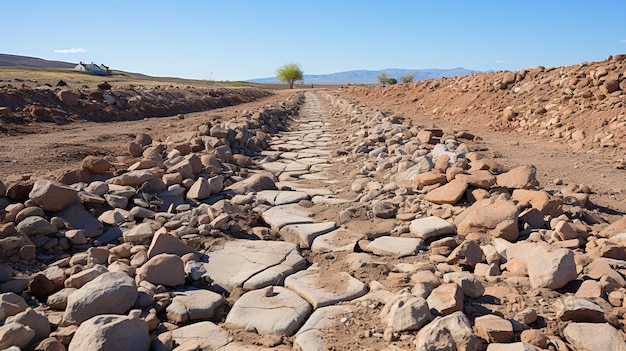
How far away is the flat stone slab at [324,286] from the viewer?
2.63m

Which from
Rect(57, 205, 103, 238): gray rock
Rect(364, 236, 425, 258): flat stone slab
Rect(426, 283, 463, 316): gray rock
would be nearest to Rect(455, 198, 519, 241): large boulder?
Rect(364, 236, 425, 258): flat stone slab

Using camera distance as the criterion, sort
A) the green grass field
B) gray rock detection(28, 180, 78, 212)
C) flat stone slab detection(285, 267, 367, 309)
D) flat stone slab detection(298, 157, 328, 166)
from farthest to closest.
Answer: the green grass field → flat stone slab detection(298, 157, 328, 166) → gray rock detection(28, 180, 78, 212) → flat stone slab detection(285, 267, 367, 309)

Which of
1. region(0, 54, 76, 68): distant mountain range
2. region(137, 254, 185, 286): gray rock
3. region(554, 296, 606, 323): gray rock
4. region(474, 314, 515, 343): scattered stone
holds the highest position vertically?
region(0, 54, 76, 68): distant mountain range

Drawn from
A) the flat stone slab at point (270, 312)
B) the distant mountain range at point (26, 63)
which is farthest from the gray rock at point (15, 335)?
the distant mountain range at point (26, 63)

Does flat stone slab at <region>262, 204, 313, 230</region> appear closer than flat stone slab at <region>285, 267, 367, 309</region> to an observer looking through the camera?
No

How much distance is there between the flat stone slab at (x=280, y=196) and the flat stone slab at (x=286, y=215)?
0.45ft

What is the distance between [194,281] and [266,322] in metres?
0.72

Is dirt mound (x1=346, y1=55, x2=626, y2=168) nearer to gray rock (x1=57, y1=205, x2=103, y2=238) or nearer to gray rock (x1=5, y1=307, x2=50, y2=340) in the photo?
gray rock (x1=57, y1=205, x2=103, y2=238)

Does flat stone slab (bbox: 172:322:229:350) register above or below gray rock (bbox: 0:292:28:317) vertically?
below

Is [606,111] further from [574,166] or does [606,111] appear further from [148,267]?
[148,267]

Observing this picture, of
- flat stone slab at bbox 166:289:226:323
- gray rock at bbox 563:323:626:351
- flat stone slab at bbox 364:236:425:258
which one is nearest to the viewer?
gray rock at bbox 563:323:626:351

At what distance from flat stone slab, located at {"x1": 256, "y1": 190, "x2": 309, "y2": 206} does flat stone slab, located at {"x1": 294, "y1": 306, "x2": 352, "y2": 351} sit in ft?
7.40

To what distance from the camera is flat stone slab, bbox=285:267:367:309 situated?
263 cm

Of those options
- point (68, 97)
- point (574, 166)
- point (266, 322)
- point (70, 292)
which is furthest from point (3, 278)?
point (68, 97)
